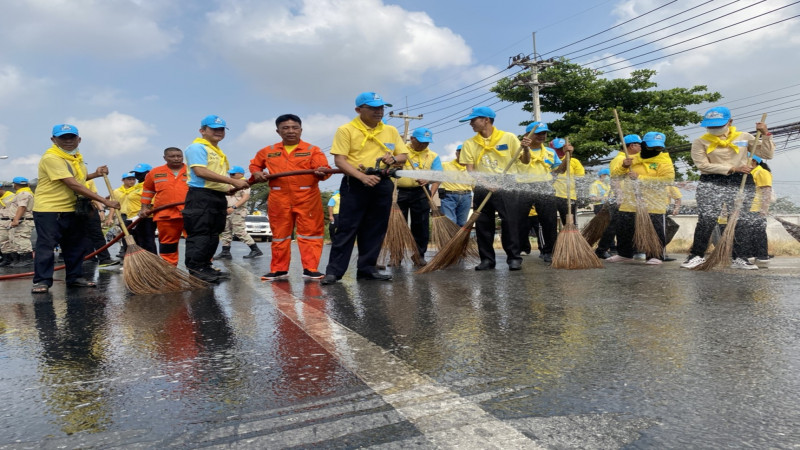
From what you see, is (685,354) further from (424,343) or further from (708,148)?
(708,148)

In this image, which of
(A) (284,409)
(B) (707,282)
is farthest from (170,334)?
(B) (707,282)

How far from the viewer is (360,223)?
6.36 m

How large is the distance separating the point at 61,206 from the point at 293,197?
2347 millimetres

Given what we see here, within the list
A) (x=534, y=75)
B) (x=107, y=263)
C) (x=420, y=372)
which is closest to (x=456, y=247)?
(x=420, y=372)

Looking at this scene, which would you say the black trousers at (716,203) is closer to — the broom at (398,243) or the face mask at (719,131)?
the face mask at (719,131)

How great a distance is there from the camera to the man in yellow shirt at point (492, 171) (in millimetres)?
7020

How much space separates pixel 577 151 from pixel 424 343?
1044 inches

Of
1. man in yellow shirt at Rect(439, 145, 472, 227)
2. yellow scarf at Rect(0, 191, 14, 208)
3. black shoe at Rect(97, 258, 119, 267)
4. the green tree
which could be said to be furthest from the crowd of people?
the green tree

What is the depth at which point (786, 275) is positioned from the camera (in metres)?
5.35

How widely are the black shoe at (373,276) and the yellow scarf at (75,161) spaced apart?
311 cm

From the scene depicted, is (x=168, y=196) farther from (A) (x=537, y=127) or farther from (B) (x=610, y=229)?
(B) (x=610, y=229)

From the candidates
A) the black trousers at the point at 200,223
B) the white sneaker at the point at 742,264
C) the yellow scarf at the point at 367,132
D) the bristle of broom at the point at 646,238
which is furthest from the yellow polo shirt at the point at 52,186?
the white sneaker at the point at 742,264

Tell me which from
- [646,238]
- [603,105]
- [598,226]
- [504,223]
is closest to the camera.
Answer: [504,223]

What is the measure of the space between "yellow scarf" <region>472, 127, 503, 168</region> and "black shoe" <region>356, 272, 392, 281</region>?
191cm
